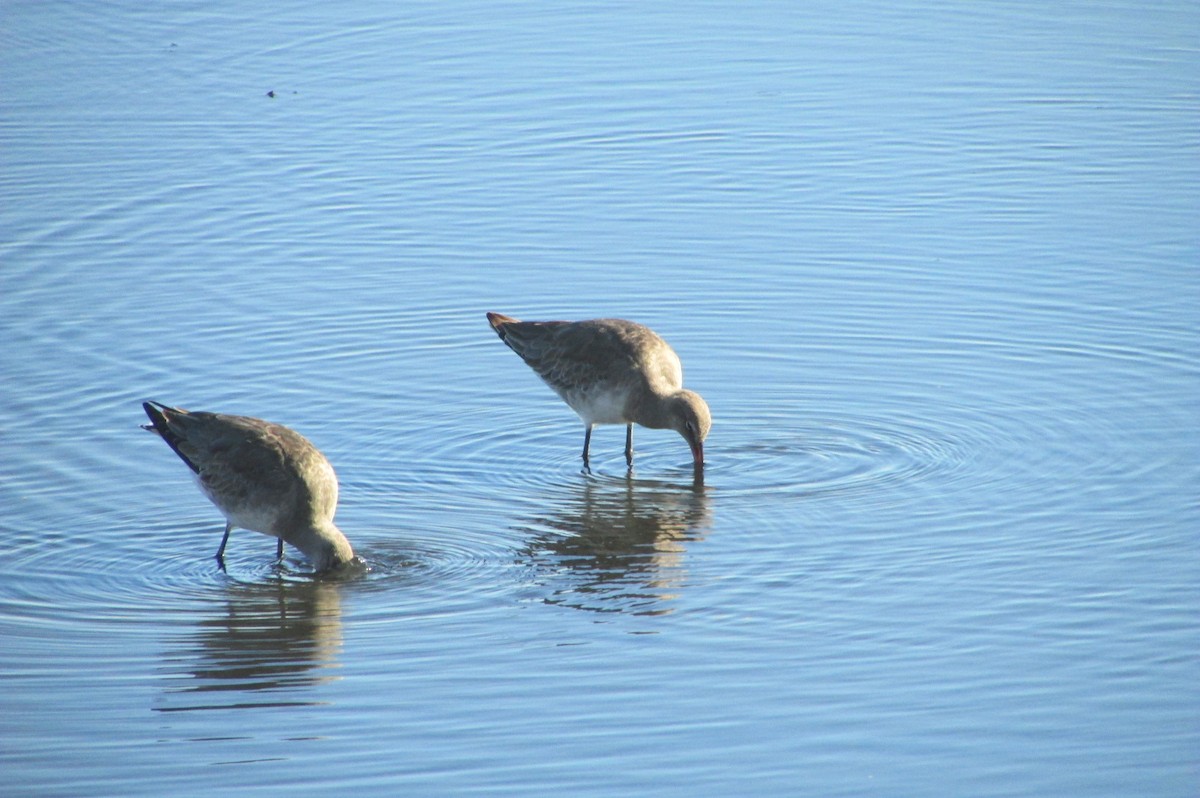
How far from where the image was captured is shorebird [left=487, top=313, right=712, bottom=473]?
11.9 metres

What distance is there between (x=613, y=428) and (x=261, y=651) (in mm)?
4998

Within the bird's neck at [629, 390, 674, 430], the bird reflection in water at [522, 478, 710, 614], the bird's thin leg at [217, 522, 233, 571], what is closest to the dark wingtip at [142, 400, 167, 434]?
the bird's thin leg at [217, 522, 233, 571]

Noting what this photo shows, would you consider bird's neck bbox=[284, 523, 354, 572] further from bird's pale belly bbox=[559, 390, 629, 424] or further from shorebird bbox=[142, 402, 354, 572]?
bird's pale belly bbox=[559, 390, 629, 424]

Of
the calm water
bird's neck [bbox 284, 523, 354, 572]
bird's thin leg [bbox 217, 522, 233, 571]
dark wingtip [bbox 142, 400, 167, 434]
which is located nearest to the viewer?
the calm water

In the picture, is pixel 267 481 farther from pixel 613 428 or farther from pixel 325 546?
pixel 613 428

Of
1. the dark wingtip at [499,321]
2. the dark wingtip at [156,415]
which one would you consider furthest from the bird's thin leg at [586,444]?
the dark wingtip at [156,415]

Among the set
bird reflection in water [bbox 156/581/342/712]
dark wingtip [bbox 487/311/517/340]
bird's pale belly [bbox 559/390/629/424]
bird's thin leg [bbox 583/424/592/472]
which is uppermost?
dark wingtip [bbox 487/311/517/340]

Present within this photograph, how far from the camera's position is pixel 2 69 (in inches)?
883

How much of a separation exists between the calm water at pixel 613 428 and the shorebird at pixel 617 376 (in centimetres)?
34

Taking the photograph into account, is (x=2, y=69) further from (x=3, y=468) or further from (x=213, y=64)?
(x=3, y=468)

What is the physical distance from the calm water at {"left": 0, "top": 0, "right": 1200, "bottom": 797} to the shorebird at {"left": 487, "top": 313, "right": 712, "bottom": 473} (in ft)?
1.10

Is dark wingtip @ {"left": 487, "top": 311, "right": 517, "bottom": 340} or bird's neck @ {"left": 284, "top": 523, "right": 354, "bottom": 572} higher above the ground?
dark wingtip @ {"left": 487, "top": 311, "right": 517, "bottom": 340}

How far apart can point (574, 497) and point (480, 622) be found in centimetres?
248

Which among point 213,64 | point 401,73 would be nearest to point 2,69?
point 213,64
